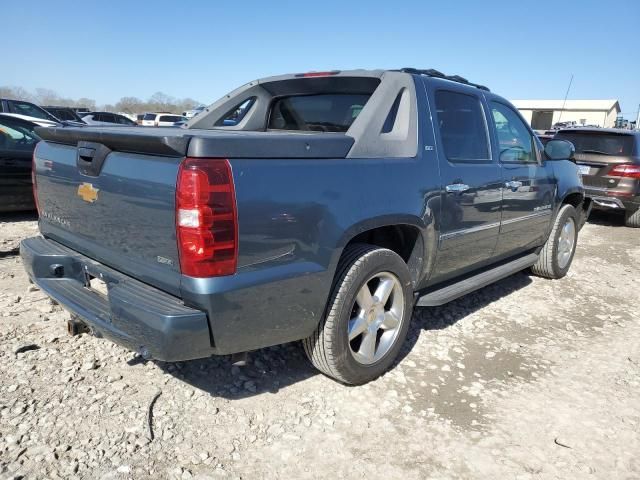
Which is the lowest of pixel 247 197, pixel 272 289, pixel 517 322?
pixel 517 322

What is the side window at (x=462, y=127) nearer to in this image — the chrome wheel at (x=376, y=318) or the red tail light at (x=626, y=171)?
the chrome wheel at (x=376, y=318)

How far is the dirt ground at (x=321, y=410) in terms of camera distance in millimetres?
2332

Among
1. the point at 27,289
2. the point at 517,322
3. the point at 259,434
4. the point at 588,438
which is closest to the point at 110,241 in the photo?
the point at 259,434

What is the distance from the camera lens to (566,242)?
A: 5543 millimetres

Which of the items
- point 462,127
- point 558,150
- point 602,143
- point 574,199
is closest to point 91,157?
point 462,127

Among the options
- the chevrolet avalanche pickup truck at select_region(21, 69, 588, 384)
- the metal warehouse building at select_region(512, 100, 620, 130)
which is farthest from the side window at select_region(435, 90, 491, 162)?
the metal warehouse building at select_region(512, 100, 620, 130)

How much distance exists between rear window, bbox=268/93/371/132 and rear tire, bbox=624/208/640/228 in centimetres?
742

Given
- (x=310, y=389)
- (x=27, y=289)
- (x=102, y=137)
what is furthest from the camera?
(x=27, y=289)

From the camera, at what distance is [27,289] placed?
4223mm

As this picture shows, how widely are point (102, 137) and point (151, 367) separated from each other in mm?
1432

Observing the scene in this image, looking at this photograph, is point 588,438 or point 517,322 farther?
point 517,322

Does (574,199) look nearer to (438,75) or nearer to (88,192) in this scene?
(438,75)

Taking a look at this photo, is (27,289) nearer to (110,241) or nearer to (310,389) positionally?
(110,241)

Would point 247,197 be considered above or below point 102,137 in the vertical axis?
below
